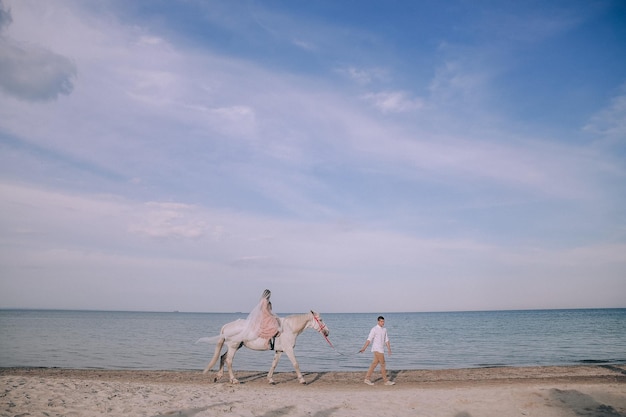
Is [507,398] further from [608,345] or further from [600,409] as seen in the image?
[608,345]

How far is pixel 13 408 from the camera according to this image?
8.05 meters

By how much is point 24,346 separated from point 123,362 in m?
11.1

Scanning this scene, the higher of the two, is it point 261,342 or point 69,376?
point 261,342

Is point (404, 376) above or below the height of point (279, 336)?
below

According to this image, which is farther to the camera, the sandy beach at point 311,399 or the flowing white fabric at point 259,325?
the flowing white fabric at point 259,325

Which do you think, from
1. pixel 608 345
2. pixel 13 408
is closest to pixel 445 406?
pixel 13 408

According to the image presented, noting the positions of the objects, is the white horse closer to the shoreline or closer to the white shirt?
the shoreline

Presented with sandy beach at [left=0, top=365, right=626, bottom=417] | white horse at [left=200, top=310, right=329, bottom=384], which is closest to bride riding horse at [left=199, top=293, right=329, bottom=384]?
white horse at [left=200, top=310, right=329, bottom=384]

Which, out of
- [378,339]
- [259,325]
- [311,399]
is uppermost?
[259,325]

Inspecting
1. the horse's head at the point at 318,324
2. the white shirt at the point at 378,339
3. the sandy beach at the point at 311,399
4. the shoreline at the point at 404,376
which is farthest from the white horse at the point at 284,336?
the white shirt at the point at 378,339

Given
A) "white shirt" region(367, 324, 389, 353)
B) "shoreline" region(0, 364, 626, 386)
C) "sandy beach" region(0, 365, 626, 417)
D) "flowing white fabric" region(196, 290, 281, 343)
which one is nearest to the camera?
"sandy beach" region(0, 365, 626, 417)

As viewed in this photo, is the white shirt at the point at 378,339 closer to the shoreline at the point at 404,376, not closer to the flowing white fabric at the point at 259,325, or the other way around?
the shoreline at the point at 404,376

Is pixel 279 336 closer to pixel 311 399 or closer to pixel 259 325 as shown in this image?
pixel 259 325

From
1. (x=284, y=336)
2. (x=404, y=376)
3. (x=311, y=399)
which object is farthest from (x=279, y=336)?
(x=404, y=376)
